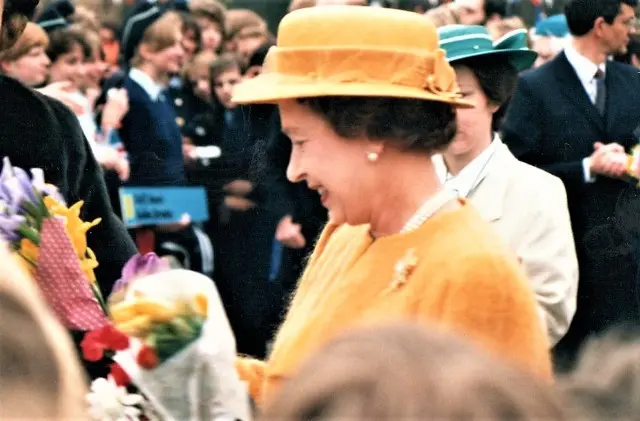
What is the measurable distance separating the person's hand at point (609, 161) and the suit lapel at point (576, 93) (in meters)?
0.23

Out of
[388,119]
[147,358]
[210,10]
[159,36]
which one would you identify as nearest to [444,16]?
[159,36]

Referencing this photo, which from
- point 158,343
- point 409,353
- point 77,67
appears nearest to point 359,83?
point 158,343

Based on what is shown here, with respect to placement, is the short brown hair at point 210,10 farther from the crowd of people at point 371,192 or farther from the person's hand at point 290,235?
the person's hand at point 290,235

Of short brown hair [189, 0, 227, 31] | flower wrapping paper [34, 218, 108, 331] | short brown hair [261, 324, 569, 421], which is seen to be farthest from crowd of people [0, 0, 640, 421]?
short brown hair [189, 0, 227, 31]

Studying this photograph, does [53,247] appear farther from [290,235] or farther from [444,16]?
[444,16]

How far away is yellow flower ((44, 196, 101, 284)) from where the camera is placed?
346 cm

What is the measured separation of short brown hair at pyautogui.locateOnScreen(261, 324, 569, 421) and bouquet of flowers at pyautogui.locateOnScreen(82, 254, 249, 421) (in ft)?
5.12

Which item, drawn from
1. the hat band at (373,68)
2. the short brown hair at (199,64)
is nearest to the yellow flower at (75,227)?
the hat band at (373,68)

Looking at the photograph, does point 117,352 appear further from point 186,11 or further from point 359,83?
point 186,11

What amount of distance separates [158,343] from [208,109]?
6460 mm

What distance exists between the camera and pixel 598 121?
6.89 metres

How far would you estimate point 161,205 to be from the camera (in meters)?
7.78

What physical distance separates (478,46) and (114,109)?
13.7 ft

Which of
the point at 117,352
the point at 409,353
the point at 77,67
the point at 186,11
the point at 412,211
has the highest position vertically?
the point at 409,353
